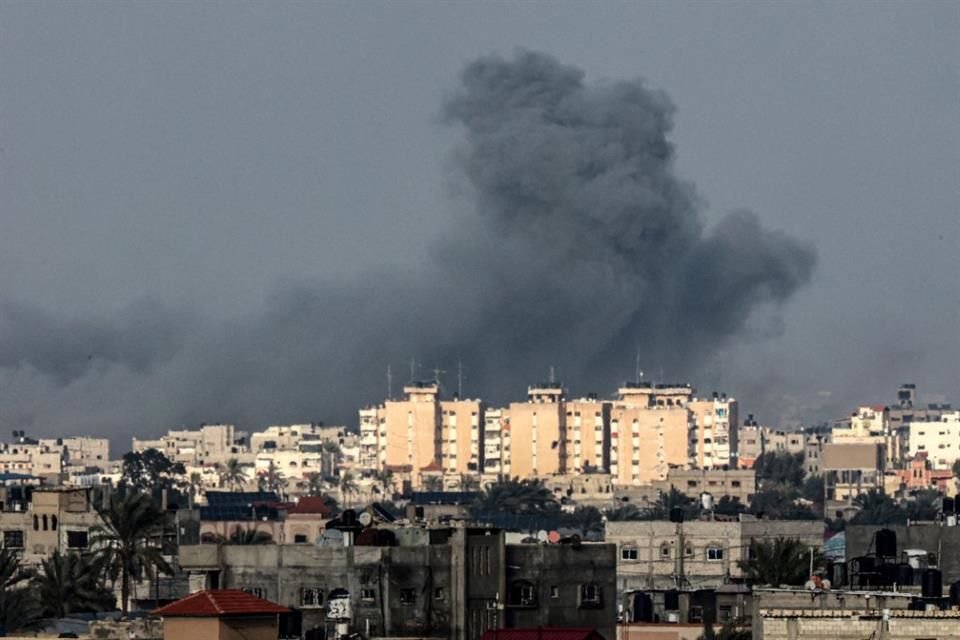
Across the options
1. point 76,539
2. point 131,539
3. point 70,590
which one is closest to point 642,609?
point 70,590

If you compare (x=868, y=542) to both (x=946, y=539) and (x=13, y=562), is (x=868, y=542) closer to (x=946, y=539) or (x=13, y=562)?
(x=946, y=539)

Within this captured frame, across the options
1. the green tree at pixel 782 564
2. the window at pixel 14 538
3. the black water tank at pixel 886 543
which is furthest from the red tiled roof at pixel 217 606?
the window at pixel 14 538

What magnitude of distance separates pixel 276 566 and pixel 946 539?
23296mm

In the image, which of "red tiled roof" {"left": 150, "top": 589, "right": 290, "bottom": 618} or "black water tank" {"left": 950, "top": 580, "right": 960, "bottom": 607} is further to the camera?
"black water tank" {"left": 950, "top": 580, "right": 960, "bottom": 607}

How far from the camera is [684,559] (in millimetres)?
118312

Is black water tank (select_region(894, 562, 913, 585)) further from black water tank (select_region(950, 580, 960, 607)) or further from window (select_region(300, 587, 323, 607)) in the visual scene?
window (select_region(300, 587, 323, 607))

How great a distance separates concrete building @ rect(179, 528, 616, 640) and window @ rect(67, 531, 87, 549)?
52.9m

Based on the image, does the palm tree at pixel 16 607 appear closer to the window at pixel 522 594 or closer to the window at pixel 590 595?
the window at pixel 522 594

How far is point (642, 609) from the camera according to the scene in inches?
3248

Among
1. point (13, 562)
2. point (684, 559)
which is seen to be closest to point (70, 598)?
point (13, 562)

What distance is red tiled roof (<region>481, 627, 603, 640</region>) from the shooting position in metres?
57.1

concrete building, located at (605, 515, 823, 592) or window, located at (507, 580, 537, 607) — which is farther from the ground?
concrete building, located at (605, 515, 823, 592)

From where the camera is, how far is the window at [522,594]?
71.1 metres

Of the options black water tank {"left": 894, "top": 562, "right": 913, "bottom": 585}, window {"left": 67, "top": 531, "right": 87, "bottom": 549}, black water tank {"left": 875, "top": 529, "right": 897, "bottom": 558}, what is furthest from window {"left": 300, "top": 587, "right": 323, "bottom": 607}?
window {"left": 67, "top": 531, "right": 87, "bottom": 549}
